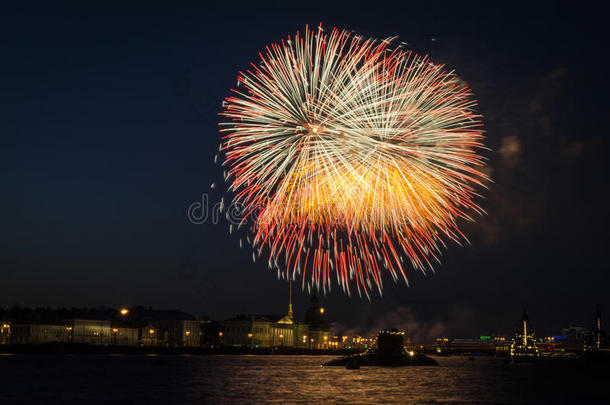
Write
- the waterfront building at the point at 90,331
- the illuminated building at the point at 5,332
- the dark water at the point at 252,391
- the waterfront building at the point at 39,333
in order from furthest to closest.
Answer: the waterfront building at the point at 90,331
the waterfront building at the point at 39,333
the illuminated building at the point at 5,332
the dark water at the point at 252,391

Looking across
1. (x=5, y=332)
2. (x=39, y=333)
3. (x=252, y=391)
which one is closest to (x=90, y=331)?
(x=39, y=333)

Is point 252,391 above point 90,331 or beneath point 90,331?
beneath

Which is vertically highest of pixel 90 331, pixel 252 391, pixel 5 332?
pixel 5 332

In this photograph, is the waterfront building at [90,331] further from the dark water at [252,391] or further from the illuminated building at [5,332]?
the dark water at [252,391]

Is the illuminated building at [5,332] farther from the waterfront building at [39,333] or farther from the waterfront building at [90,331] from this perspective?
the waterfront building at [90,331]

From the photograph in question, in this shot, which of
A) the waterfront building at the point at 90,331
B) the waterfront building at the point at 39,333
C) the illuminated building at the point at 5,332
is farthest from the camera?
the waterfront building at the point at 90,331

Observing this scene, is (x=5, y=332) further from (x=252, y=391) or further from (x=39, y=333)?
(x=252, y=391)

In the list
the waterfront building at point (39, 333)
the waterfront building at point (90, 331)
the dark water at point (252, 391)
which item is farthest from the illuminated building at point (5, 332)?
the dark water at point (252, 391)

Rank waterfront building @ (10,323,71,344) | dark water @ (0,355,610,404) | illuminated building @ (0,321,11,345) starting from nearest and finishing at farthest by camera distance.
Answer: dark water @ (0,355,610,404)
illuminated building @ (0,321,11,345)
waterfront building @ (10,323,71,344)

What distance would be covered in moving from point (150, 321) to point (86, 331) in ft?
65.1

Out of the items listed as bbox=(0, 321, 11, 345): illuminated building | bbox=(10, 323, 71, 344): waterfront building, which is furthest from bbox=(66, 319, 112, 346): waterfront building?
bbox=(0, 321, 11, 345): illuminated building

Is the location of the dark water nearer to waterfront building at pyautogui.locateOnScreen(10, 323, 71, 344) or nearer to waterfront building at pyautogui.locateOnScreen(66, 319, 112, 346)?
waterfront building at pyautogui.locateOnScreen(10, 323, 71, 344)

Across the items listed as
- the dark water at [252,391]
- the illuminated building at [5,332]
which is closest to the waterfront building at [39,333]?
the illuminated building at [5,332]

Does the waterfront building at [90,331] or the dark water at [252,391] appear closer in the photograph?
the dark water at [252,391]
